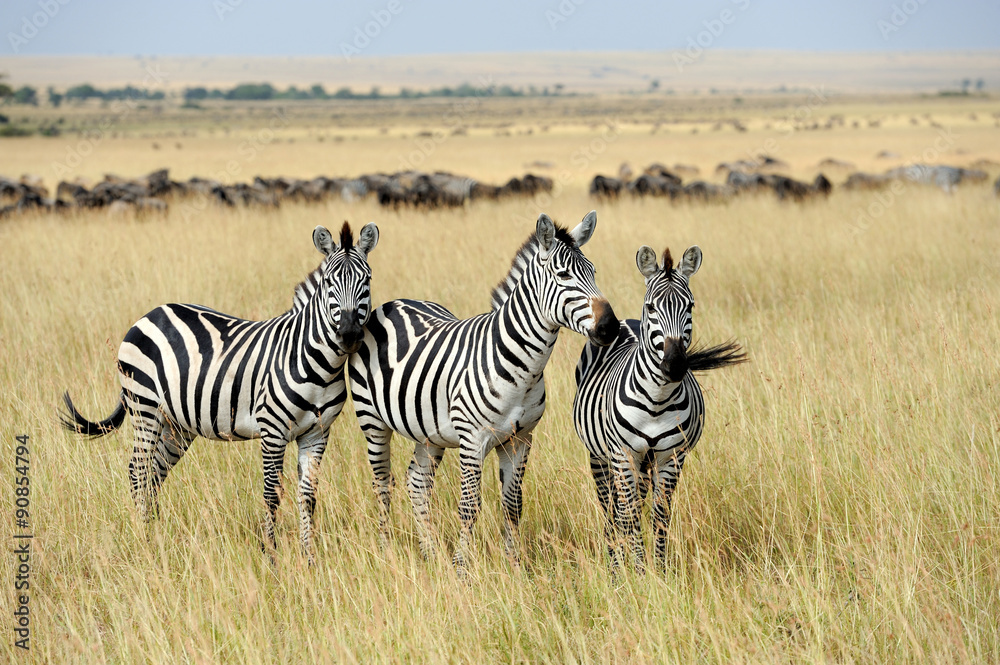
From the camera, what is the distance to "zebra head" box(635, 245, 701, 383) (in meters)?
3.44

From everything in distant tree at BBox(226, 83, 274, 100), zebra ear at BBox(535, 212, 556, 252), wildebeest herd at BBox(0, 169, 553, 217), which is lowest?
zebra ear at BBox(535, 212, 556, 252)

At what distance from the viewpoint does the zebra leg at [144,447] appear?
4.44m

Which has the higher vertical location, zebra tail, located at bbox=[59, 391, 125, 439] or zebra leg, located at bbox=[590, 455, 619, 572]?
zebra tail, located at bbox=[59, 391, 125, 439]

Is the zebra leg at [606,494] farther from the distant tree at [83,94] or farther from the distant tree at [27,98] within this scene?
the distant tree at [83,94]

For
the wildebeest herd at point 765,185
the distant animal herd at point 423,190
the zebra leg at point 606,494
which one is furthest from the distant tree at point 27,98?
the zebra leg at point 606,494

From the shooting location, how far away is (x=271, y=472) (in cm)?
416

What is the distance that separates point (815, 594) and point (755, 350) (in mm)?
4025

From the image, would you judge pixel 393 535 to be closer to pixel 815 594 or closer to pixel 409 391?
pixel 409 391

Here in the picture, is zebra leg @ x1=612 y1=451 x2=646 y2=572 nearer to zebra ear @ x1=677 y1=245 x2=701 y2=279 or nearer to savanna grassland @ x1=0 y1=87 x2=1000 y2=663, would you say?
savanna grassland @ x1=0 y1=87 x2=1000 y2=663

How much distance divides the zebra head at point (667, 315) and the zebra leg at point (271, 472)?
6.01 ft

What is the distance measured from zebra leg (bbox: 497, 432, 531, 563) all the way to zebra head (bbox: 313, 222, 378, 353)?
34.7 inches

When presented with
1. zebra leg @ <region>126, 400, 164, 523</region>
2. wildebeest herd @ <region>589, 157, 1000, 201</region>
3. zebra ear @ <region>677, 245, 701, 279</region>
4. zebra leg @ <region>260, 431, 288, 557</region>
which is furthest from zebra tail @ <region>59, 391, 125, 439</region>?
wildebeest herd @ <region>589, 157, 1000, 201</region>

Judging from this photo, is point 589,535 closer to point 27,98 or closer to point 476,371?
point 476,371

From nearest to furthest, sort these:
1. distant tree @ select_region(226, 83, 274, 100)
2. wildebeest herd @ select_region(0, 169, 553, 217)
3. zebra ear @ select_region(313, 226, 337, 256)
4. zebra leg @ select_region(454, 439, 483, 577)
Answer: zebra leg @ select_region(454, 439, 483, 577) < zebra ear @ select_region(313, 226, 337, 256) < wildebeest herd @ select_region(0, 169, 553, 217) < distant tree @ select_region(226, 83, 274, 100)
